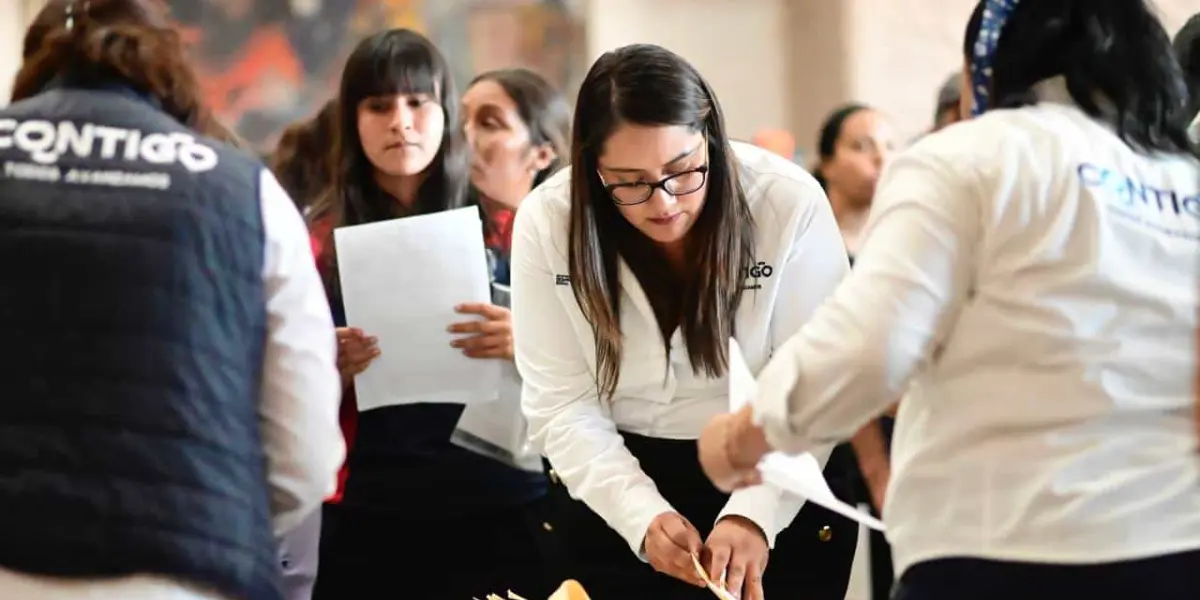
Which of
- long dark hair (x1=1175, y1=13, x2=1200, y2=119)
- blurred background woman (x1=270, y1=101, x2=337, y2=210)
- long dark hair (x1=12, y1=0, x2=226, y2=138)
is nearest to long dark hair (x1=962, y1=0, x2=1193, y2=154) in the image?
long dark hair (x1=1175, y1=13, x2=1200, y2=119)

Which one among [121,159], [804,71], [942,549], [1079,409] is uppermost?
[121,159]

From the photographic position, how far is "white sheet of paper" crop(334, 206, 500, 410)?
70.6 inches

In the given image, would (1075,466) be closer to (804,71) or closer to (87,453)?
(87,453)

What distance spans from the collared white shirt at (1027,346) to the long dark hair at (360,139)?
39.9 inches

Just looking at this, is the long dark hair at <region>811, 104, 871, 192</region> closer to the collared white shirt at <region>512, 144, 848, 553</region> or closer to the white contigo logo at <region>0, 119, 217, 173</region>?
the collared white shirt at <region>512, 144, 848, 553</region>

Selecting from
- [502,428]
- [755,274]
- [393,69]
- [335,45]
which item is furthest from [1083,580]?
[335,45]

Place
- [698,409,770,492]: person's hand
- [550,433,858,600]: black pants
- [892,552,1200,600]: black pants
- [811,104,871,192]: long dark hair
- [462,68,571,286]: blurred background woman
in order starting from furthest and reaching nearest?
1. [811,104,871,192]: long dark hair
2. [462,68,571,286]: blurred background woman
3. [550,433,858,600]: black pants
4. [698,409,770,492]: person's hand
5. [892,552,1200,600]: black pants

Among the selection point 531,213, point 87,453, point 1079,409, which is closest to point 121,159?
point 87,453

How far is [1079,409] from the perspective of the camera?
99 cm

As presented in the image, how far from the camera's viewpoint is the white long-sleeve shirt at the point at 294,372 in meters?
1.22

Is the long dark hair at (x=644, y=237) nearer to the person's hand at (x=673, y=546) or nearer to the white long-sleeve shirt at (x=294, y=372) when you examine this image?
the person's hand at (x=673, y=546)

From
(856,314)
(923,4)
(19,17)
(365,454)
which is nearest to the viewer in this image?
(856,314)

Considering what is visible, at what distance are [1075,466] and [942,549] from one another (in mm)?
122

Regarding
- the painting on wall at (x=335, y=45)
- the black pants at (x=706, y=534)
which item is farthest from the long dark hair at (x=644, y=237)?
the painting on wall at (x=335, y=45)
